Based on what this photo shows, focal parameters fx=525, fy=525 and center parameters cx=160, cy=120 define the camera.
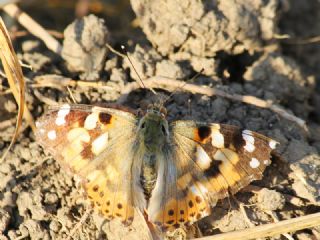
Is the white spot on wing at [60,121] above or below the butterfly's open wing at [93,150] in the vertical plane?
above

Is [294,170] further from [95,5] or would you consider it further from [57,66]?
[95,5]

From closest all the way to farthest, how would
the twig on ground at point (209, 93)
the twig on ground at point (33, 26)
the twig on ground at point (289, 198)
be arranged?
the twig on ground at point (289, 198) → the twig on ground at point (209, 93) → the twig on ground at point (33, 26)

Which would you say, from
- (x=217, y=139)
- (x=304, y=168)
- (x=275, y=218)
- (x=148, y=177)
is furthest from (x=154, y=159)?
(x=304, y=168)

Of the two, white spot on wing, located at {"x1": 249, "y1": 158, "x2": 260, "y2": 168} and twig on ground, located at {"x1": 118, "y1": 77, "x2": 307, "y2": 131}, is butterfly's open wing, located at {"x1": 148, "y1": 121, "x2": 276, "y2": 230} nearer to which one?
white spot on wing, located at {"x1": 249, "y1": 158, "x2": 260, "y2": 168}

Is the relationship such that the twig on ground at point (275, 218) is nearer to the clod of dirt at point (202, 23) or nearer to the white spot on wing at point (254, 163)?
the white spot on wing at point (254, 163)

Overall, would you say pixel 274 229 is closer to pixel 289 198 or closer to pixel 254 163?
pixel 289 198

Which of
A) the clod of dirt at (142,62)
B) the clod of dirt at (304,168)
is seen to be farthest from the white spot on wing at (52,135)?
the clod of dirt at (304,168)

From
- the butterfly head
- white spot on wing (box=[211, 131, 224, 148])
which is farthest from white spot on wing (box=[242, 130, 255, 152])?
the butterfly head
